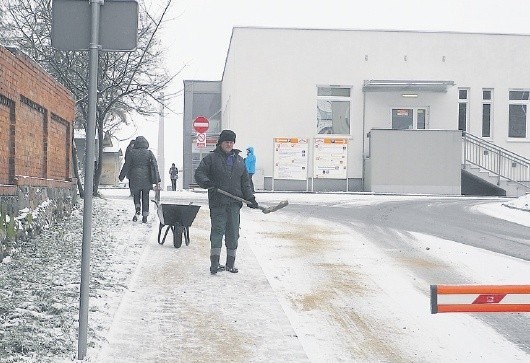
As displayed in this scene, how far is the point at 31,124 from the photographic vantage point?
37.8ft

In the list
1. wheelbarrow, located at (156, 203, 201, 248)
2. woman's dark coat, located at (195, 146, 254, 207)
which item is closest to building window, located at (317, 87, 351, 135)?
wheelbarrow, located at (156, 203, 201, 248)

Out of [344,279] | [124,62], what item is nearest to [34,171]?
[344,279]

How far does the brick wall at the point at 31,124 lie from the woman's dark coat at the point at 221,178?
8.51 feet

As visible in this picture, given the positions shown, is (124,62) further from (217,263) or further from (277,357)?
(277,357)

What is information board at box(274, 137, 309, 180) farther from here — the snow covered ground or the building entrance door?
the snow covered ground

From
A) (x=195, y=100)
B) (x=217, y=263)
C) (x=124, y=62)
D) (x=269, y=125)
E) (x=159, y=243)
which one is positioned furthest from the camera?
(x=195, y=100)

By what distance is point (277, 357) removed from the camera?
593cm

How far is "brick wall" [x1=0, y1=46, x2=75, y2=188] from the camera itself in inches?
384

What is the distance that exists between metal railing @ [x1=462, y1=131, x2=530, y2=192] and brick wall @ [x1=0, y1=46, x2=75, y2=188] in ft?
66.8

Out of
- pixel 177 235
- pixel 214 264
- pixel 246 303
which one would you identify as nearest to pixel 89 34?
pixel 246 303

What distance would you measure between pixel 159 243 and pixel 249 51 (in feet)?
69.7

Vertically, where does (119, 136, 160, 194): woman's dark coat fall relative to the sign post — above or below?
below

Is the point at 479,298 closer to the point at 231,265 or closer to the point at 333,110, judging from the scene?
the point at 231,265

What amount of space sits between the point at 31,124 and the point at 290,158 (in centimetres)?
2037
